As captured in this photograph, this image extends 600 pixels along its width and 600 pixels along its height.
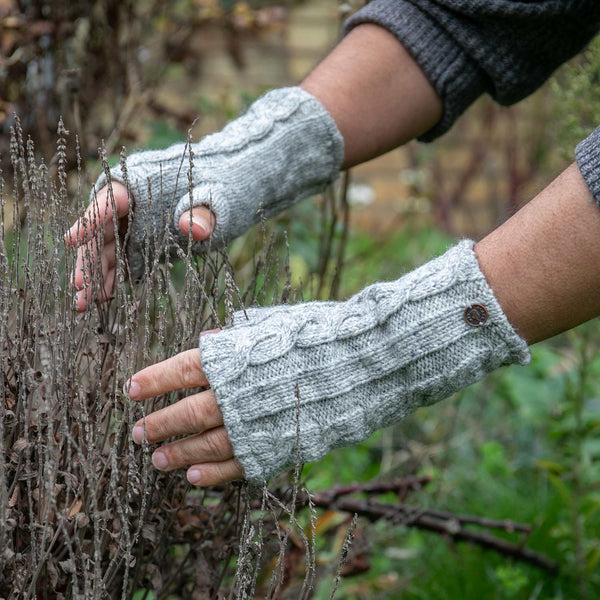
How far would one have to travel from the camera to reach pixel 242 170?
1612mm

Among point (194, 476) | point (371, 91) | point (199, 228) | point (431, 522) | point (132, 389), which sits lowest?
point (431, 522)

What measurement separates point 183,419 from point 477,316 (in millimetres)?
494

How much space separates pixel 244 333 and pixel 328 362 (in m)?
0.14

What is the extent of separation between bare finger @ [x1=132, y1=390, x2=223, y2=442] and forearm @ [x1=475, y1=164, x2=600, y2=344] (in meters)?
0.49

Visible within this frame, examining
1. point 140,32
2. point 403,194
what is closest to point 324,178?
point 140,32

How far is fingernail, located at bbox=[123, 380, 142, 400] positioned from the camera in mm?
1179

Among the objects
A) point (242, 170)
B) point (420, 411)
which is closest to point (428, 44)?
point (242, 170)

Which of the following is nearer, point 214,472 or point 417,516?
point 214,472

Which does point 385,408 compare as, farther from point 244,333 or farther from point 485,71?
point 485,71

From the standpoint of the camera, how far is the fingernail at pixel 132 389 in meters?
1.18

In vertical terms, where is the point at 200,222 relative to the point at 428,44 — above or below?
below

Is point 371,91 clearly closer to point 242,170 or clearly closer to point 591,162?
point 242,170

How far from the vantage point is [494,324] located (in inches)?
49.9

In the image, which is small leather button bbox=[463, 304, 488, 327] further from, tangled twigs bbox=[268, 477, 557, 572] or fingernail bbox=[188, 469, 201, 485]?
tangled twigs bbox=[268, 477, 557, 572]
